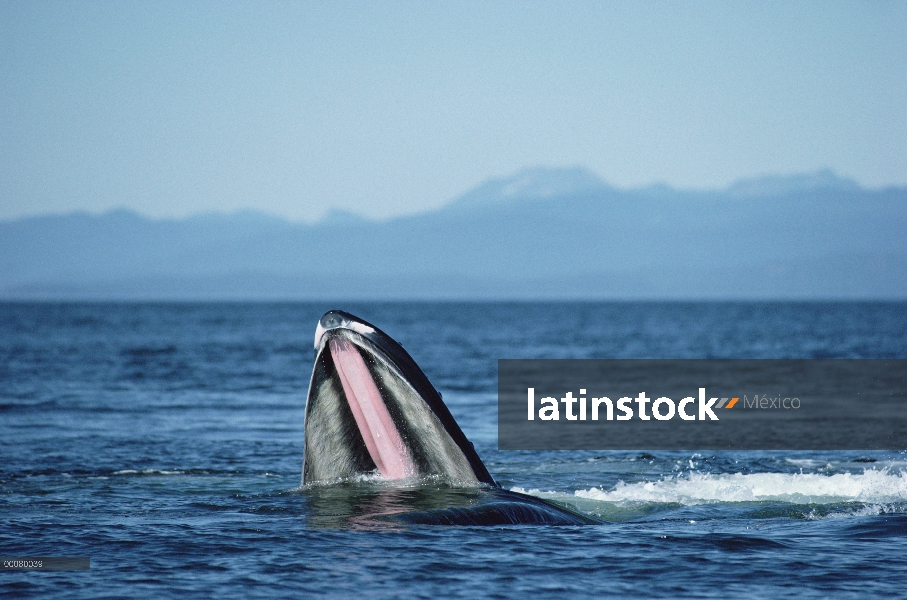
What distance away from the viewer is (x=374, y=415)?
34.3 feet

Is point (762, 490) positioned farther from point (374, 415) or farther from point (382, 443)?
point (374, 415)

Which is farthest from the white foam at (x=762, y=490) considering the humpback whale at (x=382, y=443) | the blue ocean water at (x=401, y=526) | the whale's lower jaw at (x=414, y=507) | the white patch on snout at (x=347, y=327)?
the white patch on snout at (x=347, y=327)

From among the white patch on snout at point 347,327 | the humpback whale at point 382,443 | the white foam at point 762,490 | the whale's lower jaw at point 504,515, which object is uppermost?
the white patch on snout at point 347,327

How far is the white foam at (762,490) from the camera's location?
14289 mm

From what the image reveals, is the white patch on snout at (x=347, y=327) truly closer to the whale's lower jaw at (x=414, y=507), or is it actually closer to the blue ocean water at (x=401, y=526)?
the whale's lower jaw at (x=414, y=507)

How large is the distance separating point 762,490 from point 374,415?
268 inches

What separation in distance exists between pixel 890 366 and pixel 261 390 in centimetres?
2747

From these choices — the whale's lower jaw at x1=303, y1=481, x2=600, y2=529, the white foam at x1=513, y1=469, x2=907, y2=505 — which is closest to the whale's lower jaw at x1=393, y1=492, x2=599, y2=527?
the whale's lower jaw at x1=303, y1=481, x2=600, y2=529

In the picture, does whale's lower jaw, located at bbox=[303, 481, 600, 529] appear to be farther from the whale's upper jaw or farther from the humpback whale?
the whale's upper jaw

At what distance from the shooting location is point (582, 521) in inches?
463

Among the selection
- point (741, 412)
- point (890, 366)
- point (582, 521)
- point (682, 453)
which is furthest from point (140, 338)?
point (582, 521)

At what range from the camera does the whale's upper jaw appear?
10297 mm

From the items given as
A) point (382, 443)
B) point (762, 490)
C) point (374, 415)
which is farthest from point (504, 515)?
point (762, 490)

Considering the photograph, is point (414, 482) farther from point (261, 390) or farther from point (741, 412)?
point (261, 390)
